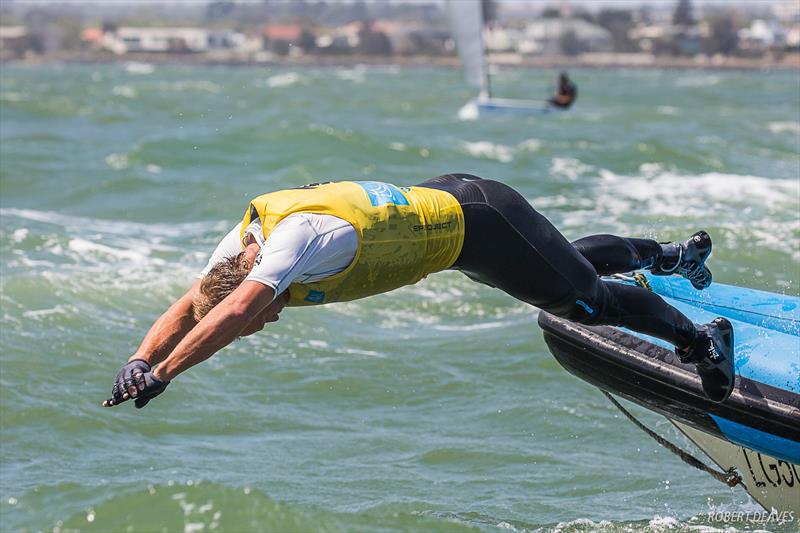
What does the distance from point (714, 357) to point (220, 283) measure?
229 centimetres

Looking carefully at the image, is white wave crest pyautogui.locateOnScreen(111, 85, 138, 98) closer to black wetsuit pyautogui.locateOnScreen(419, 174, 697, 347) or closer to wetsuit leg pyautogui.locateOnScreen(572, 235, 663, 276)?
wetsuit leg pyautogui.locateOnScreen(572, 235, 663, 276)

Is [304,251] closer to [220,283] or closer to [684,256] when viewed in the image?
[220,283]

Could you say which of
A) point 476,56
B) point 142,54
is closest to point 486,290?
point 476,56

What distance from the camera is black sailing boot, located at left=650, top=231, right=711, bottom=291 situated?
5988 millimetres

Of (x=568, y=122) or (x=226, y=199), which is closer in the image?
(x=226, y=199)

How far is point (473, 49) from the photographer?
32719 millimetres

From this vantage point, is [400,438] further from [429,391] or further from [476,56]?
[476,56]

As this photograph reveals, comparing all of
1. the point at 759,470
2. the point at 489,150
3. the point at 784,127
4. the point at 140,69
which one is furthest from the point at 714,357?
the point at 140,69

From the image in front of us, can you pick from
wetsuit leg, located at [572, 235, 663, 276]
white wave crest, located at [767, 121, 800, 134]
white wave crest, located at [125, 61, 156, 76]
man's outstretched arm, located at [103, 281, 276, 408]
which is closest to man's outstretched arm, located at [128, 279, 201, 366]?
man's outstretched arm, located at [103, 281, 276, 408]

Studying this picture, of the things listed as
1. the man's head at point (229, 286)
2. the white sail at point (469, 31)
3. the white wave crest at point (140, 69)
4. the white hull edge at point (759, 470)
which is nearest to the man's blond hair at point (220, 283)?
the man's head at point (229, 286)

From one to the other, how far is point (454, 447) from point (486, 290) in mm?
4186

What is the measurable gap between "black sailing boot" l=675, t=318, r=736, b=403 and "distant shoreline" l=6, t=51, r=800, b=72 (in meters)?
129

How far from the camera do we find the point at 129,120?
34344mm

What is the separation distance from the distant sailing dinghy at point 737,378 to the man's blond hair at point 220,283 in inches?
83.6
